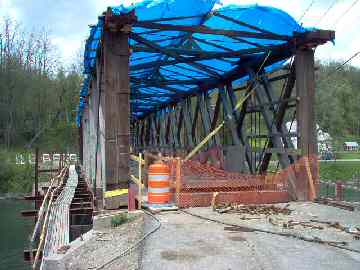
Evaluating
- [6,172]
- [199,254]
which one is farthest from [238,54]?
[6,172]

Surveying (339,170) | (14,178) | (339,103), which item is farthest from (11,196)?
(339,103)

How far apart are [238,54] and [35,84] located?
70.3m

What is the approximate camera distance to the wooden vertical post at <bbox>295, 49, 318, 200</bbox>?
1244 centimetres

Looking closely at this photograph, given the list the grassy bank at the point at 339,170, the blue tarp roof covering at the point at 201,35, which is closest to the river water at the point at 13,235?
the blue tarp roof covering at the point at 201,35

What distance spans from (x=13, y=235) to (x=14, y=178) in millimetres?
22146

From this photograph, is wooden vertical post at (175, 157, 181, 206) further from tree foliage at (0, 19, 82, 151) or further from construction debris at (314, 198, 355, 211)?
tree foliage at (0, 19, 82, 151)

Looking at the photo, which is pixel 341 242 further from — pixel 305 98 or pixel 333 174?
pixel 333 174

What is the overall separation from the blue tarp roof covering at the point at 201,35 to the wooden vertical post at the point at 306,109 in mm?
786

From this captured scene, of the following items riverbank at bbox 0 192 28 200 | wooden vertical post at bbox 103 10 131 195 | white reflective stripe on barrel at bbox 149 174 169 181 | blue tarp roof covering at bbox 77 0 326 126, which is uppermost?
blue tarp roof covering at bbox 77 0 326 126

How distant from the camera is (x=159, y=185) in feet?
36.2

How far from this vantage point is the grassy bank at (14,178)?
52616mm

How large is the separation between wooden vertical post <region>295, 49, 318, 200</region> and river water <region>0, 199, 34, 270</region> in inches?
713

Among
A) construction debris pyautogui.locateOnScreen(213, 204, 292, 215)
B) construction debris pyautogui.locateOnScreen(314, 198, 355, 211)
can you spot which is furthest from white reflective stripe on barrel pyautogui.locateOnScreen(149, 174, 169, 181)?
construction debris pyautogui.locateOnScreen(314, 198, 355, 211)

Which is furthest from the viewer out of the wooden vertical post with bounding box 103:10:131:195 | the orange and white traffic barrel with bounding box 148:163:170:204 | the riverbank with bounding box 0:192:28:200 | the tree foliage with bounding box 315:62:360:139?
the tree foliage with bounding box 315:62:360:139
